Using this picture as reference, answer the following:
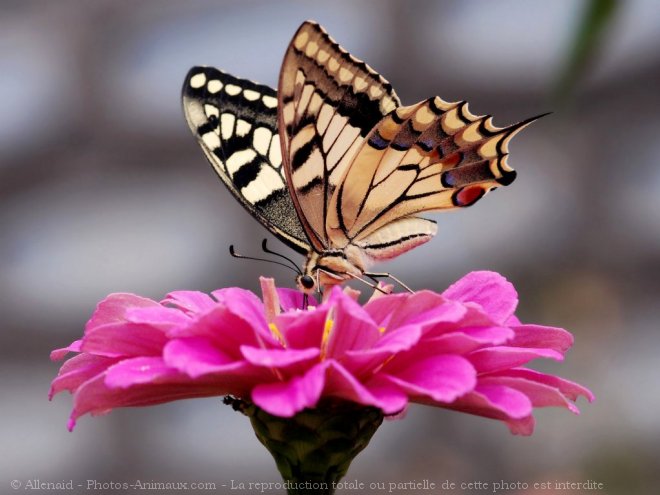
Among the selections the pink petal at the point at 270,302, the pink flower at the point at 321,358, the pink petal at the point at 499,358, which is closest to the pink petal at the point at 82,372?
the pink flower at the point at 321,358

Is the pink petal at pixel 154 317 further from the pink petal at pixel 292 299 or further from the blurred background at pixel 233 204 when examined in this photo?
the blurred background at pixel 233 204

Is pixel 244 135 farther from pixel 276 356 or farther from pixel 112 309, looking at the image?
pixel 276 356

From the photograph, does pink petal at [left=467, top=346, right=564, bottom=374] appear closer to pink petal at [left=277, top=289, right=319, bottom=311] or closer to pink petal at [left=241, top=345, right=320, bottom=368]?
pink petal at [left=241, top=345, right=320, bottom=368]

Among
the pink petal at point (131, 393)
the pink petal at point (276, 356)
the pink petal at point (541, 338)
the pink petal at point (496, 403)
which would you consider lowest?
the pink petal at point (496, 403)

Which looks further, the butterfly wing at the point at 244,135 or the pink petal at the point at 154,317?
the butterfly wing at the point at 244,135

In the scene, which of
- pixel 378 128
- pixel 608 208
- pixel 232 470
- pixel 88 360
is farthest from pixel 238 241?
pixel 88 360

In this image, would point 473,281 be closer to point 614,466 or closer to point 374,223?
point 374,223
